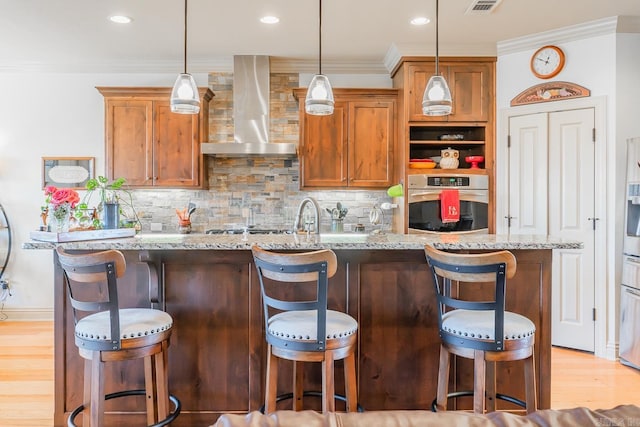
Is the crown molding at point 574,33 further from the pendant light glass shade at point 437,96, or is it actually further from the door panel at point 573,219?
the pendant light glass shade at point 437,96

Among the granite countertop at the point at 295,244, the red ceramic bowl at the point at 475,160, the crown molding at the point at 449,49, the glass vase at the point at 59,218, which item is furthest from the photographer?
the red ceramic bowl at the point at 475,160

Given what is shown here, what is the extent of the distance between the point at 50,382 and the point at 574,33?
498 centimetres

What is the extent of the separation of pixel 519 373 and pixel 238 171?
346 centimetres

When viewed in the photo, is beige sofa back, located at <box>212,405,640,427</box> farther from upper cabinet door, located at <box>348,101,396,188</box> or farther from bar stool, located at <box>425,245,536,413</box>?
upper cabinet door, located at <box>348,101,396,188</box>

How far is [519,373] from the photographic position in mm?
2426

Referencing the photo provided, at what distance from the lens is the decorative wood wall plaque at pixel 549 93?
386 cm

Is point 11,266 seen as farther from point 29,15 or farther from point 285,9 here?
point 285,9

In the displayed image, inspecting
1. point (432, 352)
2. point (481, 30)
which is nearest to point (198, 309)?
point (432, 352)

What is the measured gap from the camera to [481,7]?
3395 mm

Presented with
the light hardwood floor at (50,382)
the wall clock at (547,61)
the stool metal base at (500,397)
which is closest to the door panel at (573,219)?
the light hardwood floor at (50,382)

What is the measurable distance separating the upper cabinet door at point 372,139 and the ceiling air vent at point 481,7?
1261 millimetres

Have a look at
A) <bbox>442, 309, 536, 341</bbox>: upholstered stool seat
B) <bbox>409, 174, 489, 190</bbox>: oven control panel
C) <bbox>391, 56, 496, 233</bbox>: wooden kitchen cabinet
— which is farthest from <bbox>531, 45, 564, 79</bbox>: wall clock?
<bbox>442, 309, 536, 341</bbox>: upholstered stool seat

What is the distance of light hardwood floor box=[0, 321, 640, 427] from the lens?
8.86 ft

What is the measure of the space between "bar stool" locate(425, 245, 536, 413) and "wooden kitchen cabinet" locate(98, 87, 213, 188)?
3.28 metres
